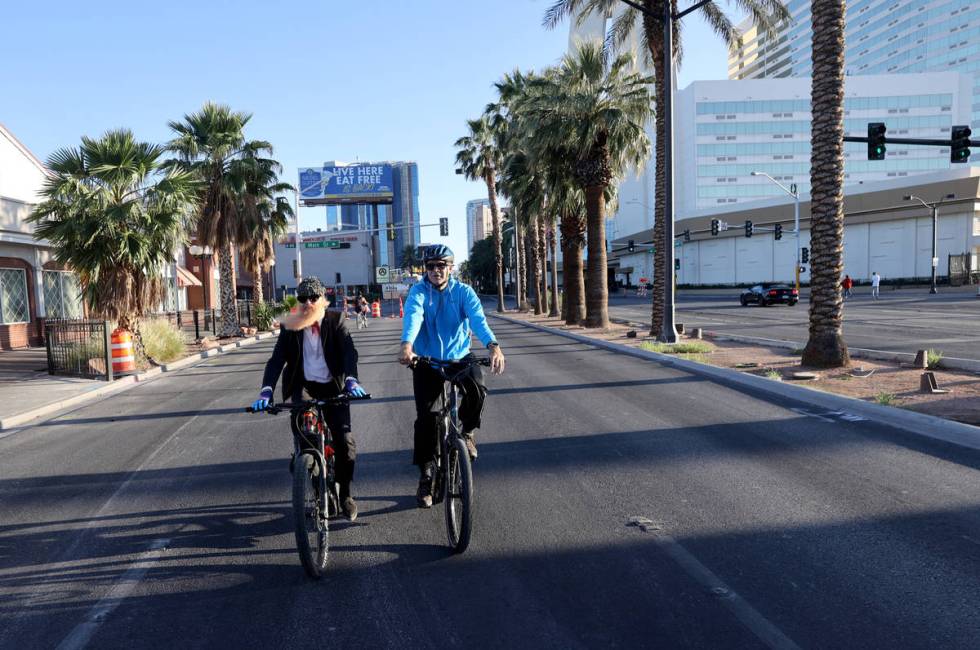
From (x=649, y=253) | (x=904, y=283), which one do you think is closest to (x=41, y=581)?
(x=904, y=283)

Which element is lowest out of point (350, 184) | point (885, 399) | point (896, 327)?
point (896, 327)

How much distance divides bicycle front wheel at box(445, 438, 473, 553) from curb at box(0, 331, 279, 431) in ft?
28.8

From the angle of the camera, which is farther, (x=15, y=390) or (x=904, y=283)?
(x=904, y=283)

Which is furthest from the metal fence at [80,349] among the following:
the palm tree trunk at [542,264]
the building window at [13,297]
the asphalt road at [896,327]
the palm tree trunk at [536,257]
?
the palm tree trunk at [542,264]

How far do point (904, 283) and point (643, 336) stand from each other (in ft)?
146

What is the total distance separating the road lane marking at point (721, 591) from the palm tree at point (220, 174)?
89.7ft

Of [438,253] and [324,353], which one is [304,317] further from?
[438,253]

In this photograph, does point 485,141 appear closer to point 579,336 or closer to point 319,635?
point 579,336

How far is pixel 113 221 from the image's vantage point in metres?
16.0

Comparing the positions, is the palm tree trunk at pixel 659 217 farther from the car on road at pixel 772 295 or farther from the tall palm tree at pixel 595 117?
the car on road at pixel 772 295

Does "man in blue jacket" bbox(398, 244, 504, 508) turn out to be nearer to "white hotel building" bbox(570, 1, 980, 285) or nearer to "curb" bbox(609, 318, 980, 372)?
"curb" bbox(609, 318, 980, 372)

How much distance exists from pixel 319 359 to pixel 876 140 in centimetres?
2312

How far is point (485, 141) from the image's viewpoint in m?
43.3

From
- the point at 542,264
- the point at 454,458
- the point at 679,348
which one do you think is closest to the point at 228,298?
the point at 679,348
